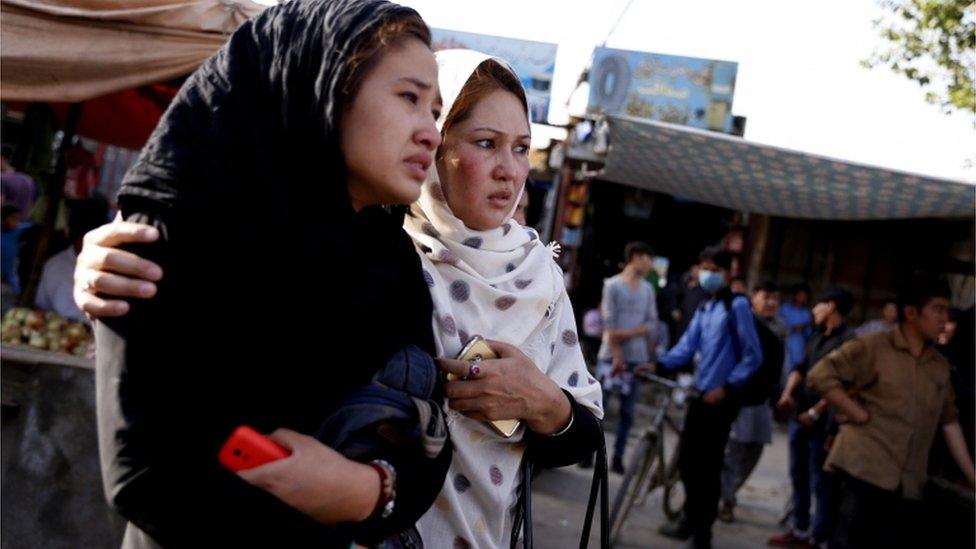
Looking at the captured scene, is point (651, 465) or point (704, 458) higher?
point (704, 458)

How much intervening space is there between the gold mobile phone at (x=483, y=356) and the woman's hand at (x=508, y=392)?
0.02 metres

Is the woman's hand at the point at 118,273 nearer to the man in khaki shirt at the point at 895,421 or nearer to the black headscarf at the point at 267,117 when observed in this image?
the black headscarf at the point at 267,117

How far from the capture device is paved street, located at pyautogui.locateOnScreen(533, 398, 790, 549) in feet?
21.4

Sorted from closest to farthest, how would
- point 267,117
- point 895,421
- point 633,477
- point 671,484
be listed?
1. point 267,117
2. point 895,421
3. point 633,477
4. point 671,484

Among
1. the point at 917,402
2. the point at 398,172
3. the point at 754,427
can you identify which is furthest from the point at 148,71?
the point at 754,427

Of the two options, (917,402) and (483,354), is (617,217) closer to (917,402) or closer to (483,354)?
(917,402)

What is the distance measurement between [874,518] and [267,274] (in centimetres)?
473

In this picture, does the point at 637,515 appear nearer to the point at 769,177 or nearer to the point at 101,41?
the point at 769,177

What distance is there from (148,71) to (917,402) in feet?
13.6

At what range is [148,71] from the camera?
437 cm

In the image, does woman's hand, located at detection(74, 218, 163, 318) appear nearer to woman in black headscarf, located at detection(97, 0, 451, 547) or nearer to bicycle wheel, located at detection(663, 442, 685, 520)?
woman in black headscarf, located at detection(97, 0, 451, 547)

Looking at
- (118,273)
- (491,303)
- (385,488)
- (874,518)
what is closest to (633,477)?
(874,518)

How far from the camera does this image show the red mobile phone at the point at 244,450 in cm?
114

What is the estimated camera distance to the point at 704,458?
6.20 metres
